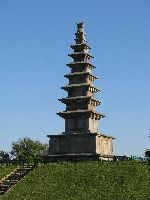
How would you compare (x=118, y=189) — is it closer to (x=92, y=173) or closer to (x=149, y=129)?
(x=92, y=173)

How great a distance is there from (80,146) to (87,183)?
1744 cm

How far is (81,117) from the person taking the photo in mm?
60906

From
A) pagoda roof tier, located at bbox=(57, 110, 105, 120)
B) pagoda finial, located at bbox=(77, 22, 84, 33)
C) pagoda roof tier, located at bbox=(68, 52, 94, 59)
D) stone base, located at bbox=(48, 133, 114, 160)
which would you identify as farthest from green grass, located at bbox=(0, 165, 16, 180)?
pagoda finial, located at bbox=(77, 22, 84, 33)

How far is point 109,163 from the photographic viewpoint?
48438 millimetres

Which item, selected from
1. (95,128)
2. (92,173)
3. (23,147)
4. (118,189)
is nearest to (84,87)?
(95,128)

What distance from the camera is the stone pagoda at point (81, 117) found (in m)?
58.1

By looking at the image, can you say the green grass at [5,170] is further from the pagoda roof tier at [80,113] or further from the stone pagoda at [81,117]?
the pagoda roof tier at [80,113]

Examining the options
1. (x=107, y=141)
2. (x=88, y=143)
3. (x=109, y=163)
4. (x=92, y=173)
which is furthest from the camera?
(x=107, y=141)

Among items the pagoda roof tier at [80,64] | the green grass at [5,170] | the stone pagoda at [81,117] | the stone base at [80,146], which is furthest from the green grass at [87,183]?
the pagoda roof tier at [80,64]

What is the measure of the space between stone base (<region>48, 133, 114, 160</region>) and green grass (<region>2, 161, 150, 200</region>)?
864cm

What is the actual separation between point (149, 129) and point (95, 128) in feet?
40.8

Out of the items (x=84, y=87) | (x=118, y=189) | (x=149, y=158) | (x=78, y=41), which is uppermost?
(x=78, y=41)

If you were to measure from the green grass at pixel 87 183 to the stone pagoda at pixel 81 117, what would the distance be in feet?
30.7

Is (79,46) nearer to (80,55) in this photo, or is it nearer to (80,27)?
(80,55)
